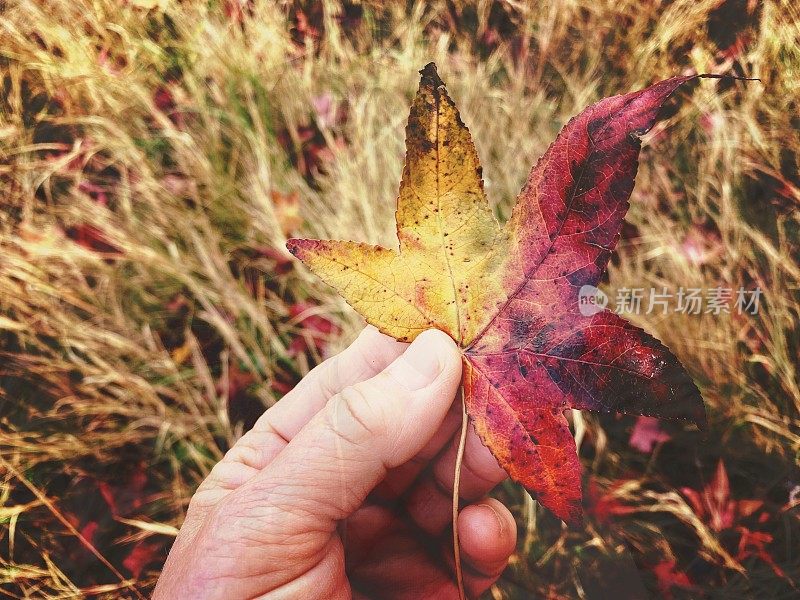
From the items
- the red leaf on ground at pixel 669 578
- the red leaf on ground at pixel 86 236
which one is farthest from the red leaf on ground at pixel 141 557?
the red leaf on ground at pixel 669 578

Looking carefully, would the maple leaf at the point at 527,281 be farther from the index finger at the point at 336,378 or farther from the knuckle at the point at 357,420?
the index finger at the point at 336,378

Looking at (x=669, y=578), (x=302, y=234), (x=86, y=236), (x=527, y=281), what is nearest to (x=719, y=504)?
(x=669, y=578)

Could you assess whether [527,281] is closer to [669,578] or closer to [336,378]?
[336,378]

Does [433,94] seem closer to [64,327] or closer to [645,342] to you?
[645,342]

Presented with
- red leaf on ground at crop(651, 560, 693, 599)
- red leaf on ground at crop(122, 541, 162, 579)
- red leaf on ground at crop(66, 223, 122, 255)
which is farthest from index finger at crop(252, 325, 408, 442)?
red leaf on ground at crop(66, 223, 122, 255)

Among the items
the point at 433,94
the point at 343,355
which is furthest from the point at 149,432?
the point at 433,94

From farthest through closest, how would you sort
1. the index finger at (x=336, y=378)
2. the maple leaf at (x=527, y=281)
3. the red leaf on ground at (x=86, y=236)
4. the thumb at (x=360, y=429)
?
the red leaf on ground at (x=86, y=236), the index finger at (x=336, y=378), the thumb at (x=360, y=429), the maple leaf at (x=527, y=281)
